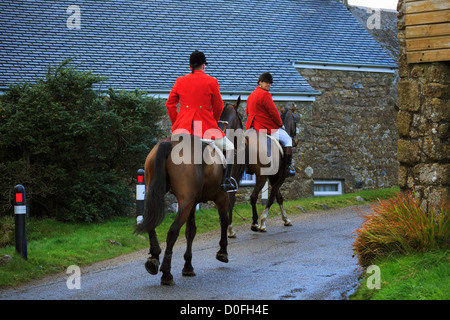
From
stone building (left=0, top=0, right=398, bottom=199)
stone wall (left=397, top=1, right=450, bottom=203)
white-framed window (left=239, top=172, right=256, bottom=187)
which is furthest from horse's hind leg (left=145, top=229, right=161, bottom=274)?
white-framed window (left=239, top=172, right=256, bottom=187)

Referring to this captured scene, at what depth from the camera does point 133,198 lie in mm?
16000

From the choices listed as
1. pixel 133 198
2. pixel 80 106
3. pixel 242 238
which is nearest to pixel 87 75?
pixel 80 106

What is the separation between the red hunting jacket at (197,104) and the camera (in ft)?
28.5

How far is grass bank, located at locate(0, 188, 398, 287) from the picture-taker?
29.5 ft

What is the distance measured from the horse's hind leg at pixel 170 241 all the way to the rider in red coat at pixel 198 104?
1049 mm

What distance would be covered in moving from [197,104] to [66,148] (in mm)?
5240

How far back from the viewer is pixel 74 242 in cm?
1105

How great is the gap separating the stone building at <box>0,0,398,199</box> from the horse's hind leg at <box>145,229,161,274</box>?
966 cm

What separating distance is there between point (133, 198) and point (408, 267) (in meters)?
9.51

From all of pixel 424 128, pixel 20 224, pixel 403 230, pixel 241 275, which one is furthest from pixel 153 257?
pixel 424 128

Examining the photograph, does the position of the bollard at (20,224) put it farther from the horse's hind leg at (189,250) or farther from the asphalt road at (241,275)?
the horse's hind leg at (189,250)

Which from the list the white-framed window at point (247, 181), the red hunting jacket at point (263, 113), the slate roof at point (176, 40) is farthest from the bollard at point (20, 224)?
the white-framed window at point (247, 181)

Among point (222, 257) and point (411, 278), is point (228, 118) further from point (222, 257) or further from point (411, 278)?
point (411, 278)
